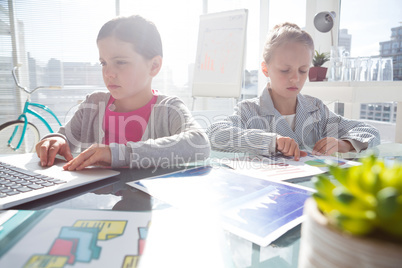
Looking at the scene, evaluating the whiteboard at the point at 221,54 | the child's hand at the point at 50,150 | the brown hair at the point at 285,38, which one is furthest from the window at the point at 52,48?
the child's hand at the point at 50,150

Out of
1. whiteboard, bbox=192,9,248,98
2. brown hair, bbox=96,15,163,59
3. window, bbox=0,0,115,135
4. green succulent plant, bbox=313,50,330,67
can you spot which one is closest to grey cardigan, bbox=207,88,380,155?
brown hair, bbox=96,15,163,59

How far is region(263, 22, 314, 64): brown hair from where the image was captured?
104 centimetres

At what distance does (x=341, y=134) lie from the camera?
3.37 feet

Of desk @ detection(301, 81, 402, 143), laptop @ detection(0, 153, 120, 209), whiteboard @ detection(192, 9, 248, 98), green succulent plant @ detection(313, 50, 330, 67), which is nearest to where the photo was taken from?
laptop @ detection(0, 153, 120, 209)

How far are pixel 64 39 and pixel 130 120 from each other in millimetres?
2070

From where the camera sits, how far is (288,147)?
0.74 metres

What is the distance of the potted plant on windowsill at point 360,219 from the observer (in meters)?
0.14

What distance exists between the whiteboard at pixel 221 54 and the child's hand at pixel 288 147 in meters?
1.57

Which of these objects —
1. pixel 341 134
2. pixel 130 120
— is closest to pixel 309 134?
pixel 341 134

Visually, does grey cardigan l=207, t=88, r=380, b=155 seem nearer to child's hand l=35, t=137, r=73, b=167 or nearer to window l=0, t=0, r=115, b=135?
child's hand l=35, t=137, r=73, b=167

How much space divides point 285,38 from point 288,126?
1.05 feet

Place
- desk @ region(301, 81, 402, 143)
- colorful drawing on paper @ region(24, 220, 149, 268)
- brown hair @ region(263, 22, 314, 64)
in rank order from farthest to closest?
desk @ region(301, 81, 402, 143) → brown hair @ region(263, 22, 314, 64) → colorful drawing on paper @ region(24, 220, 149, 268)

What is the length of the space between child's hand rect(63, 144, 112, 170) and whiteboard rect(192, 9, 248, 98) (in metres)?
1.80

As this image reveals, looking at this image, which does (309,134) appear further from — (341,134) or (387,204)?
(387,204)
